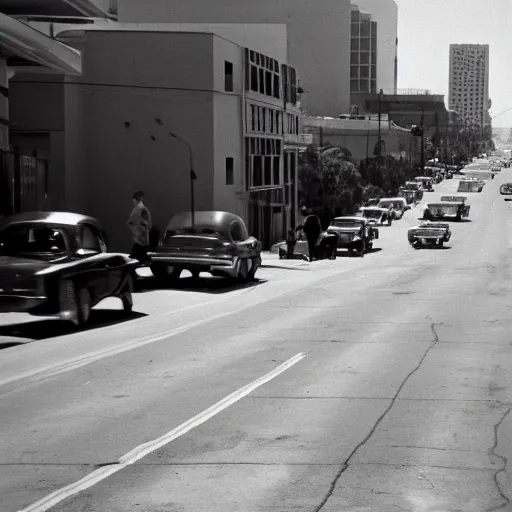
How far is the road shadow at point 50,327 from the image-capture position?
1617cm

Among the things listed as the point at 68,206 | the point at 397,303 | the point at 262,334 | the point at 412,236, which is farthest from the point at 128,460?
the point at 412,236

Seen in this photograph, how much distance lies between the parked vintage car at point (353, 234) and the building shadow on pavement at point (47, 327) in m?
29.1

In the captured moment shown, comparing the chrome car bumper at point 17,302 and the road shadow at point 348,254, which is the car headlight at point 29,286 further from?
the road shadow at point 348,254

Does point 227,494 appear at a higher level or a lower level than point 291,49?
lower

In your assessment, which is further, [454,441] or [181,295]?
[181,295]

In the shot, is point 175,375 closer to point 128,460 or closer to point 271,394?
point 271,394

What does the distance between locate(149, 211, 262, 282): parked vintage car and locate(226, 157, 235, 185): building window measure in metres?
19.1

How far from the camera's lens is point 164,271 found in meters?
24.4

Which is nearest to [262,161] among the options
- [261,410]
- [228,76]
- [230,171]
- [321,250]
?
[230,171]

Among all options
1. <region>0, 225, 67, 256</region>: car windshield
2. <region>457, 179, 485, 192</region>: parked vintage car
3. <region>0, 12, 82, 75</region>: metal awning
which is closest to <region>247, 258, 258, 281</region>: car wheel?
<region>0, 12, 82, 75</region>: metal awning

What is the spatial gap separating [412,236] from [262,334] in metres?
39.3

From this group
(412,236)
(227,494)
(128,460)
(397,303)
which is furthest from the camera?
(412,236)

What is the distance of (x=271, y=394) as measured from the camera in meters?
11.6

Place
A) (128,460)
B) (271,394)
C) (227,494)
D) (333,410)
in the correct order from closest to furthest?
(227,494)
(128,460)
(333,410)
(271,394)
